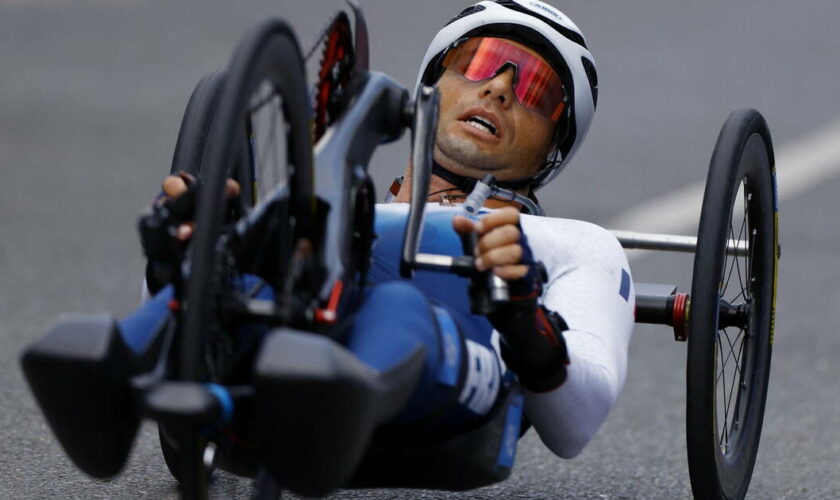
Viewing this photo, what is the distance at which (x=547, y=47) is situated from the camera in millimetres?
4516

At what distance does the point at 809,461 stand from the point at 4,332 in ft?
9.67

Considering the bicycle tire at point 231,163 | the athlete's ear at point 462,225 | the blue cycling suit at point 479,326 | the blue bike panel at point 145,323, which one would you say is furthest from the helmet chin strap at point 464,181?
the blue bike panel at point 145,323

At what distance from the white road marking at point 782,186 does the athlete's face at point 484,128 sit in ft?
12.3

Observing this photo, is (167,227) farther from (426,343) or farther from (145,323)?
(426,343)

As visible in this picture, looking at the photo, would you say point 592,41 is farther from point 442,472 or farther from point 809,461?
point 442,472

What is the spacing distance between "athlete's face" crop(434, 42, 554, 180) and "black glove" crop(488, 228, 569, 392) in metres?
0.92

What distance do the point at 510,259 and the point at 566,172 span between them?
6.67 metres

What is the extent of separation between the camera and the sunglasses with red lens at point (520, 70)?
14.7ft

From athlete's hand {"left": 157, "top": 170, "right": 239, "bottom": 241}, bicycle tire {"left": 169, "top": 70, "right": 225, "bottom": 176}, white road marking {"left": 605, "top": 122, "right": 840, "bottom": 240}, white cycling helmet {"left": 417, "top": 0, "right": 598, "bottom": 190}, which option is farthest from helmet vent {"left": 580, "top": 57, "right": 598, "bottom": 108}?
white road marking {"left": 605, "top": 122, "right": 840, "bottom": 240}

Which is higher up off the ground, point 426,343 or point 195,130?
point 195,130

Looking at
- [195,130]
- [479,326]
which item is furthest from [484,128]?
[479,326]

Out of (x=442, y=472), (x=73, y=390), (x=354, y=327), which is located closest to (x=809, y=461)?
(x=442, y=472)

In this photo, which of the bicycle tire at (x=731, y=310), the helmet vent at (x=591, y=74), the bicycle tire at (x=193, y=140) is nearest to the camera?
the bicycle tire at (x=731, y=310)

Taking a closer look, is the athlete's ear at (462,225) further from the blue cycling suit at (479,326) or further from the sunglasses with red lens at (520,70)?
the sunglasses with red lens at (520,70)
